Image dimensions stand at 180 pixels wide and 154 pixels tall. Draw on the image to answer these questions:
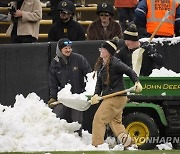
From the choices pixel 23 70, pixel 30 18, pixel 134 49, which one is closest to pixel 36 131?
pixel 134 49

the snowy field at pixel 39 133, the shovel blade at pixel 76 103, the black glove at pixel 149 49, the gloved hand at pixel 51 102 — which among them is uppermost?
the black glove at pixel 149 49

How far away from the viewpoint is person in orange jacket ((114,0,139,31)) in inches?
671

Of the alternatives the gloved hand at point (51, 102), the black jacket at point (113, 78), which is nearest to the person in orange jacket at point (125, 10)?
the gloved hand at point (51, 102)

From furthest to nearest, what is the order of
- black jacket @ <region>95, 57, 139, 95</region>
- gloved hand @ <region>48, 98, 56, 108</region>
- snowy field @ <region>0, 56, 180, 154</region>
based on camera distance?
gloved hand @ <region>48, 98, 56, 108</region>
black jacket @ <region>95, 57, 139, 95</region>
snowy field @ <region>0, 56, 180, 154</region>

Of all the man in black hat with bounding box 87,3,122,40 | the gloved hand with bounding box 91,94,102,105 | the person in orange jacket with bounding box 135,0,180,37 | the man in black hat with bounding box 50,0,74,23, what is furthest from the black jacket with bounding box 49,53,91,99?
the man in black hat with bounding box 50,0,74,23

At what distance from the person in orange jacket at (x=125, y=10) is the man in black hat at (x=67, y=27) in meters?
1.39

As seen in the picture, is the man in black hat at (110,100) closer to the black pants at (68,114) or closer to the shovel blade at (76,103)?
the shovel blade at (76,103)

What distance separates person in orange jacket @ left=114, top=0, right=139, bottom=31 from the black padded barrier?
2231 millimetres

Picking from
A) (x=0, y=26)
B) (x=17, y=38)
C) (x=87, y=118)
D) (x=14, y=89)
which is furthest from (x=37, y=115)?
(x=0, y=26)

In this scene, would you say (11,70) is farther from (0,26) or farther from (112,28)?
(0,26)

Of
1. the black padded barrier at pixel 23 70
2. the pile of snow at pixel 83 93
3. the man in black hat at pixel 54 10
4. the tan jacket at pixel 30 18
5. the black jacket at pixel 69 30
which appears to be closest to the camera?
the pile of snow at pixel 83 93

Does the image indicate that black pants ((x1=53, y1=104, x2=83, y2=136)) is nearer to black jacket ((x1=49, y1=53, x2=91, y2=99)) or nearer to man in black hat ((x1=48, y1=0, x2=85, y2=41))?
black jacket ((x1=49, y1=53, x2=91, y2=99))

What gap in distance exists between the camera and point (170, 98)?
13.8 meters

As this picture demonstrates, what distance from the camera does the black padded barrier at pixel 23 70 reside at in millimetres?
15548
